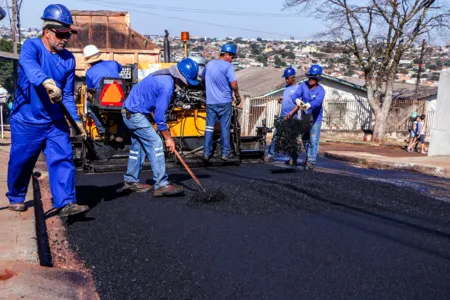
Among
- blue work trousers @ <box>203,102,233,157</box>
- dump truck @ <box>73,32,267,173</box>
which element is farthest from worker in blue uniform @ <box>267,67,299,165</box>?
blue work trousers @ <box>203,102,233,157</box>

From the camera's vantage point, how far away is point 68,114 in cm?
504

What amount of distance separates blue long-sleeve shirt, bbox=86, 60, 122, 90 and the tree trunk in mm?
20068

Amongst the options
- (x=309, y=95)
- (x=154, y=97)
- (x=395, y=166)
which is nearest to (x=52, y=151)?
(x=154, y=97)

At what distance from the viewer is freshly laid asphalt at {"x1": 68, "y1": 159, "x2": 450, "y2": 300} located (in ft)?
11.5

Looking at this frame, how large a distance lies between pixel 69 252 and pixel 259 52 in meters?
65.9

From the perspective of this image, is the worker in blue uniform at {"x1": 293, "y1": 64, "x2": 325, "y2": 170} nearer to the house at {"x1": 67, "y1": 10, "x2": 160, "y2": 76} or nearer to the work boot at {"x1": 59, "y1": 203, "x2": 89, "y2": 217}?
the work boot at {"x1": 59, "y1": 203, "x2": 89, "y2": 217}

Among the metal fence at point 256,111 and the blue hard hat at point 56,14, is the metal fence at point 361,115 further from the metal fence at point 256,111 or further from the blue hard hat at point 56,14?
the blue hard hat at point 56,14

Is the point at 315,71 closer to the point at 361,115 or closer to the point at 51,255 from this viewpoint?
the point at 51,255

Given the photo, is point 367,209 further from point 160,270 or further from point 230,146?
point 230,146

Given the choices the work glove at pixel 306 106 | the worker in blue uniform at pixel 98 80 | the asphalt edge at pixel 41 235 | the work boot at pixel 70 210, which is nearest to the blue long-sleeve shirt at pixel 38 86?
the work boot at pixel 70 210

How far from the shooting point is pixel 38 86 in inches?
188

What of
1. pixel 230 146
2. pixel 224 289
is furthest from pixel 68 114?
pixel 230 146

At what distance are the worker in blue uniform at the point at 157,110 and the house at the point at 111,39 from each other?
984cm

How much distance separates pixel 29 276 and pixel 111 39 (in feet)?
46.1
